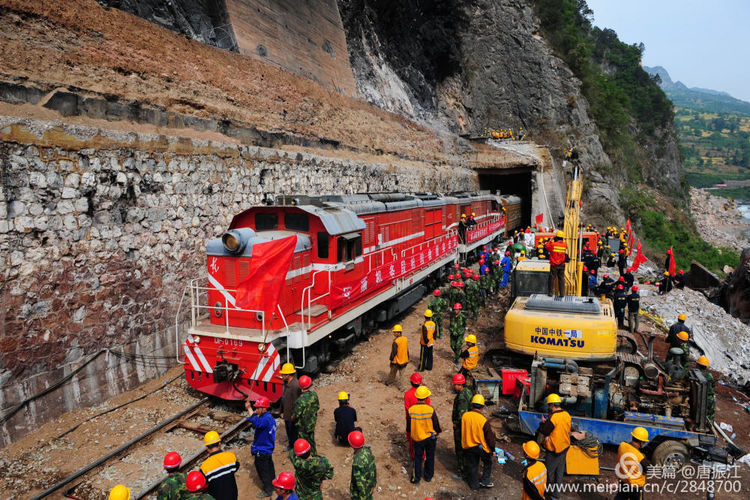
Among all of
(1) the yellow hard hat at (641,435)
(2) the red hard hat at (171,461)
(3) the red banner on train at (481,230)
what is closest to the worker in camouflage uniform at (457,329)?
(1) the yellow hard hat at (641,435)

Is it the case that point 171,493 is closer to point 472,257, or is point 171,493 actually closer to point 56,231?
point 56,231

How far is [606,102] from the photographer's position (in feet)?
179

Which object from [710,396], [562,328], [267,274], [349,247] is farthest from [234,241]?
[710,396]

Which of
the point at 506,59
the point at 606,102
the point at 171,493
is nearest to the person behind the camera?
the point at 171,493

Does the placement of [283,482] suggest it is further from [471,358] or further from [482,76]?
[482,76]

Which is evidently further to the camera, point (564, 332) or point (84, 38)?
point (84, 38)

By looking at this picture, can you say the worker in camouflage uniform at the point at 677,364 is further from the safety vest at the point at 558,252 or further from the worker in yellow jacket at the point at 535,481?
the worker in yellow jacket at the point at 535,481

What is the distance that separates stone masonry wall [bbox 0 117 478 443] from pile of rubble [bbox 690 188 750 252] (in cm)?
6804

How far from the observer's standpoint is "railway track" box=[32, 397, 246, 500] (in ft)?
19.5

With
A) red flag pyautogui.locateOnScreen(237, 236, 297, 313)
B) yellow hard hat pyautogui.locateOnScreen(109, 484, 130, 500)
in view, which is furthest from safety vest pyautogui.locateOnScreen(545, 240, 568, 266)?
yellow hard hat pyautogui.locateOnScreen(109, 484, 130, 500)

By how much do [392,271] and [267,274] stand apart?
5.37 meters

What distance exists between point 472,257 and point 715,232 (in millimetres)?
63168

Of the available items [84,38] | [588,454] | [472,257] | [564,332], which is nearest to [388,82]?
[472,257]

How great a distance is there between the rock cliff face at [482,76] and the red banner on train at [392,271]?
766 inches
